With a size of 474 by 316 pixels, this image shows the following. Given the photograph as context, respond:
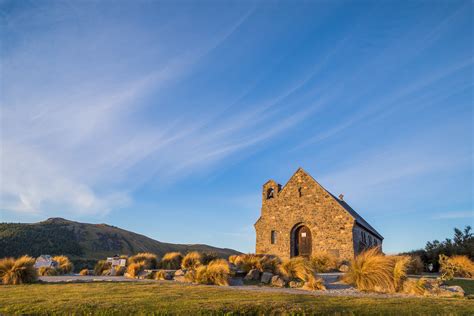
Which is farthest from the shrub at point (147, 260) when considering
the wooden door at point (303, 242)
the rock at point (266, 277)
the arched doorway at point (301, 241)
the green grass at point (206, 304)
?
the green grass at point (206, 304)

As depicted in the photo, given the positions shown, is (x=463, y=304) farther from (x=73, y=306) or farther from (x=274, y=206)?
(x=274, y=206)

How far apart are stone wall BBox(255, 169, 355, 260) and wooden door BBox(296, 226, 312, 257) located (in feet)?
1.74

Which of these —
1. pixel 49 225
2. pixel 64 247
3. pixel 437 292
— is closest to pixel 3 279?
pixel 437 292

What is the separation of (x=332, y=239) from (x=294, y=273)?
34.6 ft

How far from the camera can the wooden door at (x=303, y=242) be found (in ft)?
85.6

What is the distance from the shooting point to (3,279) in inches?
567

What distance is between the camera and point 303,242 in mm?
26438

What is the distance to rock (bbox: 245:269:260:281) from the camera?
51.3 feet

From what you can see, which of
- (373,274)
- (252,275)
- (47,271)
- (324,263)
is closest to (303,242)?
(324,263)

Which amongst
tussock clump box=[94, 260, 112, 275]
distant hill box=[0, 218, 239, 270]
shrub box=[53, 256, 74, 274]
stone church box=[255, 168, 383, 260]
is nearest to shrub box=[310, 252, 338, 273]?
stone church box=[255, 168, 383, 260]

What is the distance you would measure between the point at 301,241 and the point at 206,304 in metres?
18.8

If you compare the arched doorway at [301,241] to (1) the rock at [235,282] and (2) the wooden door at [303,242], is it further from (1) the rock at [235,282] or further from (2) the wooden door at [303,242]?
(1) the rock at [235,282]

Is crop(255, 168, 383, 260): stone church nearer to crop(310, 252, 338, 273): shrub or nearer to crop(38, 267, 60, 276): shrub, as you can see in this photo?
crop(310, 252, 338, 273): shrub

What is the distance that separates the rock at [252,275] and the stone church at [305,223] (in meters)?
10.0
